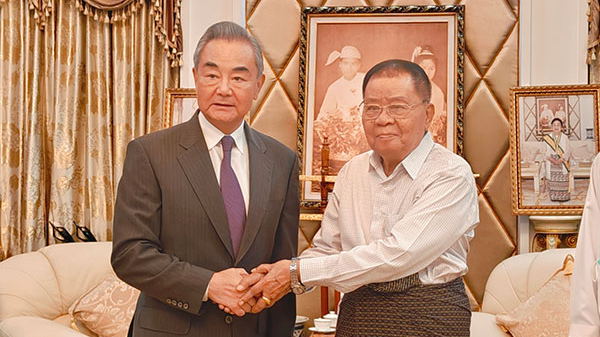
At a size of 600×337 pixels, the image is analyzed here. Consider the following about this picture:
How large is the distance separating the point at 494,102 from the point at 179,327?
2.72m

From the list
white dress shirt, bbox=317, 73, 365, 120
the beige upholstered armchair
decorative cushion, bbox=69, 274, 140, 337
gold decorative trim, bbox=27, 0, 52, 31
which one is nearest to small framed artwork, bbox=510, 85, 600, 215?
the beige upholstered armchair

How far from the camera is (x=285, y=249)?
6.95 feet

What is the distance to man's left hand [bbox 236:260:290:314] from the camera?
192 cm

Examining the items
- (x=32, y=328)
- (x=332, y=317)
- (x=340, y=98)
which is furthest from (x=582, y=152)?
(x=32, y=328)

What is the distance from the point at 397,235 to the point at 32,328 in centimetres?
213

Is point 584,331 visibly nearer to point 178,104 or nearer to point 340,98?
point 340,98

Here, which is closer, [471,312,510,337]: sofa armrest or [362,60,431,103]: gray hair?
[362,60,431,103]: gray hair

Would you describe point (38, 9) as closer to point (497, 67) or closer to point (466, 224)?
point (497, 67)

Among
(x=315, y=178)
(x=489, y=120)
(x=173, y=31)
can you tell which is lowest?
(x=315, y=178)

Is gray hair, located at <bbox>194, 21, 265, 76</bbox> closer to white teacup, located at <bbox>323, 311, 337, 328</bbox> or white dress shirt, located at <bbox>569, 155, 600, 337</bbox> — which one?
white dress shirt, located at <bbox>569, 155, 600, 337</bbox>

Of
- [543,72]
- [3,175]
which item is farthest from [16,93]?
[543,72]

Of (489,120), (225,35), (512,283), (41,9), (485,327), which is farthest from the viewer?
(41,9)

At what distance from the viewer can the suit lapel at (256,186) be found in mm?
1964

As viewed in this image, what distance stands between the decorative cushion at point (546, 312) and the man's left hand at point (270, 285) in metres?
1.77
